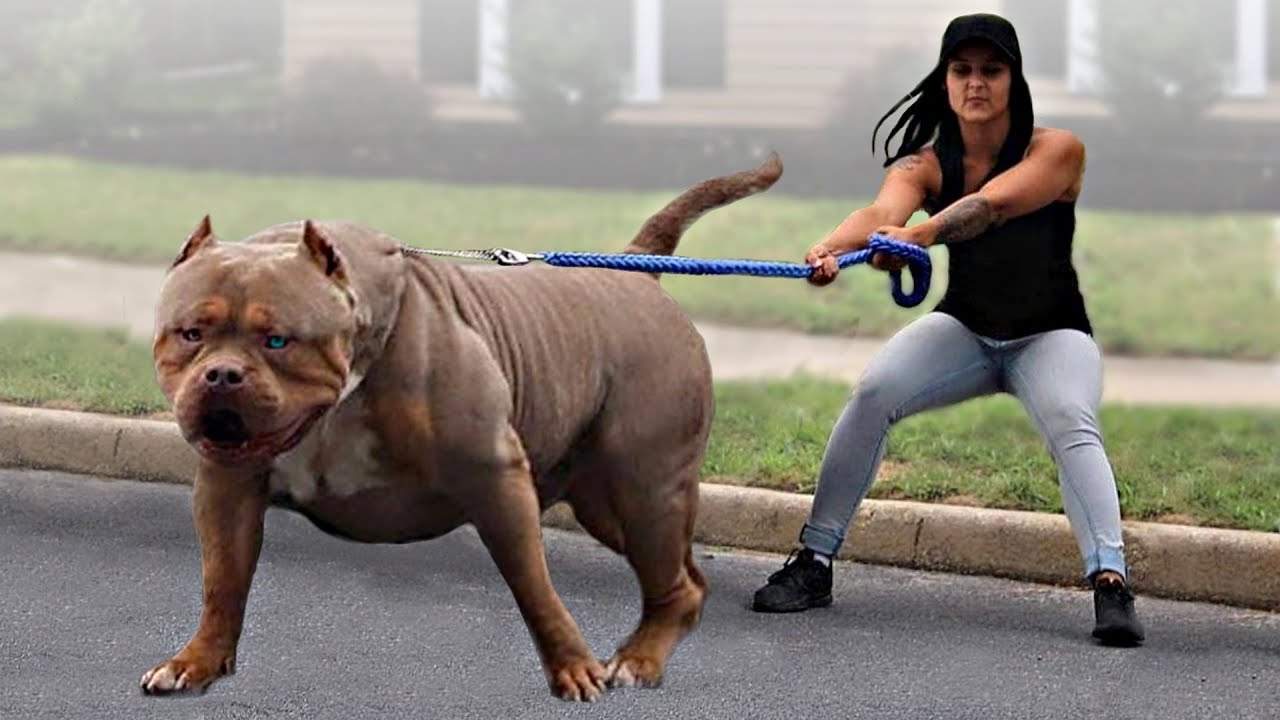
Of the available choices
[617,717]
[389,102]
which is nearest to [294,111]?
[389,102]

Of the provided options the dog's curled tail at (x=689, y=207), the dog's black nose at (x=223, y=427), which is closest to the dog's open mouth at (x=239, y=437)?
the dog's black nose at (x=223, y=427)

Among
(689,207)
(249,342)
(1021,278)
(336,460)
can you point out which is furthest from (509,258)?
(1021,278)

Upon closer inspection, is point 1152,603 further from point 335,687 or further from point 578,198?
point 578,198

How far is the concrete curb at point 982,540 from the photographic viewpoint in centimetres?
640

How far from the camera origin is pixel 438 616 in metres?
5.64

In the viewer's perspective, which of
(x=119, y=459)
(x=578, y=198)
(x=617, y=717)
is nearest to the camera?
(x=617, y=717)

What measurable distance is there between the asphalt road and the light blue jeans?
31cm

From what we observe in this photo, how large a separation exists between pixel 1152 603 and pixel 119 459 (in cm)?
363

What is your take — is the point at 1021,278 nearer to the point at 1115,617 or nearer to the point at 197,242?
the point at 1115,617

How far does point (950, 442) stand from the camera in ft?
25.7

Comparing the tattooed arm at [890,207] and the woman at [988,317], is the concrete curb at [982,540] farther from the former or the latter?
the tattooed arm at [890,207]

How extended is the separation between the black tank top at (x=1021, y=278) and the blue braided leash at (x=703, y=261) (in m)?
0.67

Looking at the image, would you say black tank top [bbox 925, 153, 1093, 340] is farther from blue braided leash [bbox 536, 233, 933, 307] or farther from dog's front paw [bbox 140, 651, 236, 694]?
dog's front paw [bbox 140, 651, 236, 694]

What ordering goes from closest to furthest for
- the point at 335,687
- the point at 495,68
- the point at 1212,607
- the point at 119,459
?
the point at 335,687
the point at 1212,607
the point at 119,459
the point at 495,68
